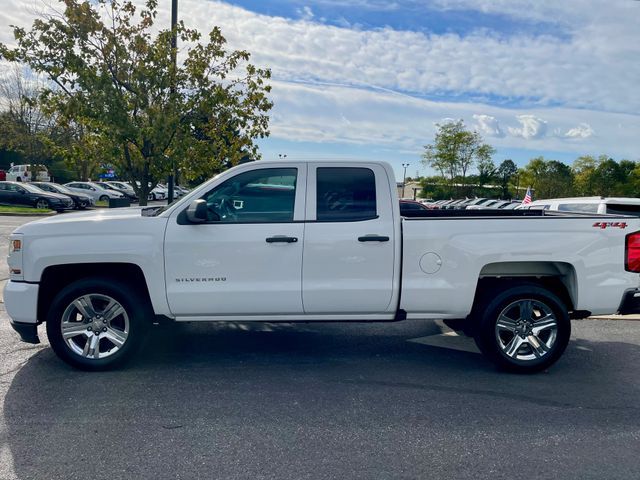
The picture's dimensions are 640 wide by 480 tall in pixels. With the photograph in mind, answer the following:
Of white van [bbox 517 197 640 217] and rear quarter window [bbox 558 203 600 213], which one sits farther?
rear quarter window [bbox 558 203 600 213]

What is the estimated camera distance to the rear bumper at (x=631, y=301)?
5.14 meters

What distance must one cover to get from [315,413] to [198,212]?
1967 millimetres

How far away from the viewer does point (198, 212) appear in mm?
4746

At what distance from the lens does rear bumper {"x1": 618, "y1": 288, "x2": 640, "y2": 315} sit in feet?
16.9

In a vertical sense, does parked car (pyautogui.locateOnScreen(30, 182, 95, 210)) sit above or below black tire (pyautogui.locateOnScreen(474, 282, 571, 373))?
above

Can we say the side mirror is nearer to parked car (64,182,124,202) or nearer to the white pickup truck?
the white pickup truck

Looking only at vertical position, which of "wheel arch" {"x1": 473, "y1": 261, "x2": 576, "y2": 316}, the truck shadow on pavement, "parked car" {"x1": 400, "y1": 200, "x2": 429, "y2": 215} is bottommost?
the truck shadow on pavement

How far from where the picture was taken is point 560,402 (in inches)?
180

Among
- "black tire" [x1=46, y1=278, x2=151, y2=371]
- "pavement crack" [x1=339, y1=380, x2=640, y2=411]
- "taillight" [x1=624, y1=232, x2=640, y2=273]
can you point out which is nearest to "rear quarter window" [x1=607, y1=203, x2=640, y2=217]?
"taillight" [x1=624, y1=232, x2=640, y2=273]

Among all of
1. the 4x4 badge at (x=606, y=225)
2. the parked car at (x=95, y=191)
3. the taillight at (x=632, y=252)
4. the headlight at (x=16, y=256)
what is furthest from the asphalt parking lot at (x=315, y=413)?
the parked car at (x=95, y=191)

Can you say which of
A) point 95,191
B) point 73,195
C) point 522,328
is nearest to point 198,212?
point 522,328

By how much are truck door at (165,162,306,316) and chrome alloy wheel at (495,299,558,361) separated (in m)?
2.00

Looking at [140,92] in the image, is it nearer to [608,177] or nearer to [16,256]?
[16,256]

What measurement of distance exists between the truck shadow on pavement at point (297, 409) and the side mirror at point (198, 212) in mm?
1467
